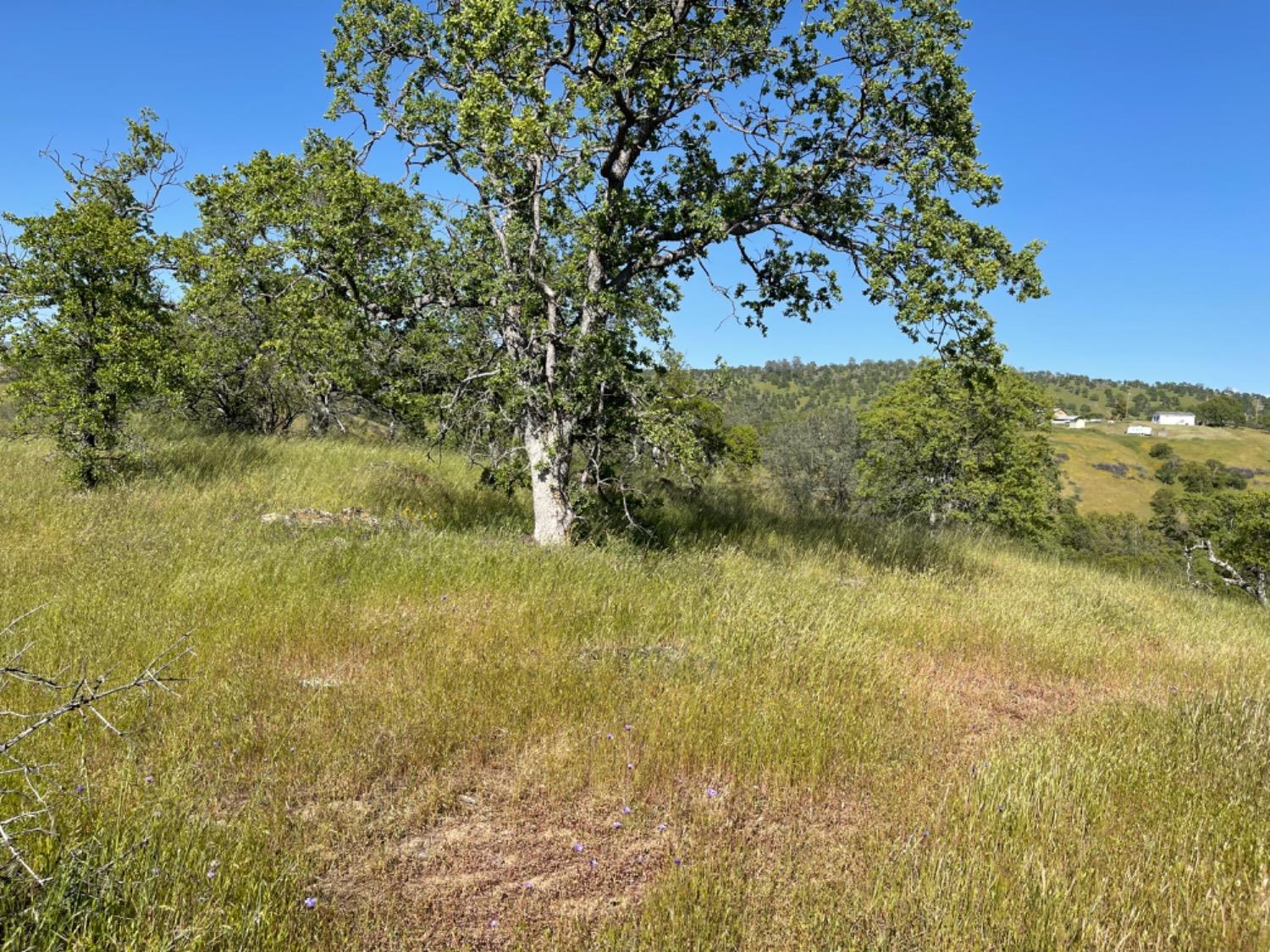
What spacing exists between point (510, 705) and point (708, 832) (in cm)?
165

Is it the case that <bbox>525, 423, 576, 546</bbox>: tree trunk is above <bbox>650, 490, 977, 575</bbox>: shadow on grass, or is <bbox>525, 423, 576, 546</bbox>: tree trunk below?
above

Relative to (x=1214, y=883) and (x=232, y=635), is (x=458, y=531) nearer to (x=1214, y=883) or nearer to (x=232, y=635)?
(x=232, y=635)

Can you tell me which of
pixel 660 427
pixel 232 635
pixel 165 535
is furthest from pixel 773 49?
pixel 165 535

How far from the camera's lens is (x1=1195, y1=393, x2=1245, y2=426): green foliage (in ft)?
586

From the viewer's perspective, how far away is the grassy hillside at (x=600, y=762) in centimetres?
270

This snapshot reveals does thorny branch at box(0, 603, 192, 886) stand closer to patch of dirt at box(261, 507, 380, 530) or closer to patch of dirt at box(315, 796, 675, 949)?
patch of dirt at box(315, 796, 675, 949)

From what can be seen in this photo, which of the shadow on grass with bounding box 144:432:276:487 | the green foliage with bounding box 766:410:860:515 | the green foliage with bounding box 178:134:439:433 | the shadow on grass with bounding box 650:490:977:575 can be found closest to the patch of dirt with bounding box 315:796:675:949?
the green foliage with bounding box 178:134:439:433

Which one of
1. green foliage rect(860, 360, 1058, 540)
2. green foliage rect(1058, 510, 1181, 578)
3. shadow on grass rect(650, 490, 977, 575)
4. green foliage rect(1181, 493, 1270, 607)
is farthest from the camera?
green foliage rect(1058, 510, 1181, 578)

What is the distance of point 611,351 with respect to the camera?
8.09 m

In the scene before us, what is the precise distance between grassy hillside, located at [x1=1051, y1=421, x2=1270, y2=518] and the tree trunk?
401 feet

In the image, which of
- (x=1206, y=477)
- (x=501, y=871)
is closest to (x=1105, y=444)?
(x=1206, y=477)

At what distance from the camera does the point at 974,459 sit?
2567cm

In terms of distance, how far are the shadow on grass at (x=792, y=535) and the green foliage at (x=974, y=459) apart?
1301cm

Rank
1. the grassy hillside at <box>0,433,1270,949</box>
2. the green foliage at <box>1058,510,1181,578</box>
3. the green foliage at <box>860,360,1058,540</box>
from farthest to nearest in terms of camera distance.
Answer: the green foliage at <box>1058,510,1181,578</box>, the green foliage at <box>860,360,1058,540</box>, the grassy hillside at <box>0,433,1270,949</box>
